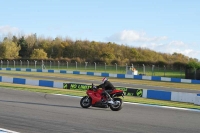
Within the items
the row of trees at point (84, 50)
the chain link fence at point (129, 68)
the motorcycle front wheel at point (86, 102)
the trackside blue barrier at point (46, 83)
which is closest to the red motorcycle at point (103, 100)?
the motorcycle front wheel at point (86, 102)

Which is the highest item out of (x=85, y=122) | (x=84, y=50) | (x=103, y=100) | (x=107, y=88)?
(x=84, y=50)

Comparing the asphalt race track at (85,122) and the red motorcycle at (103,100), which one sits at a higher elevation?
the red motorcycle at (103,100)

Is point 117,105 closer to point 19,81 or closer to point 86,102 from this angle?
point 86,102

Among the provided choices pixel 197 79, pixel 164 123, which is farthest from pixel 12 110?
pixel 197 79

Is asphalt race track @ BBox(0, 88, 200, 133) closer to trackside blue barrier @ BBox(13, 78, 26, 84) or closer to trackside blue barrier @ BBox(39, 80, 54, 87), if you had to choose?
trackside blue barrier @ BBox(39, 80, 54, 87)

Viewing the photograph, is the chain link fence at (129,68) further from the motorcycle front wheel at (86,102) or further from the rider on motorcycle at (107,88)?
the rider on motorcycle at (107,88)

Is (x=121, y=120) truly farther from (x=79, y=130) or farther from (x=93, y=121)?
(x=79, y=130)

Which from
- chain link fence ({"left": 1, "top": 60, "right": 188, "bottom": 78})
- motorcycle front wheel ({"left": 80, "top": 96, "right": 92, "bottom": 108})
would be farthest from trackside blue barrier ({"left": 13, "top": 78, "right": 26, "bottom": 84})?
chain link fence ({"left": 1, "top": 60, "right": 188, "bottom": 78})

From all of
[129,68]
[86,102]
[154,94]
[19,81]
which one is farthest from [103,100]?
[129,68]

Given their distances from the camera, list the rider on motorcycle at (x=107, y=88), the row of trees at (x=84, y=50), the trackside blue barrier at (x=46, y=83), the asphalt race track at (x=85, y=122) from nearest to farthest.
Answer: the asphalt race track at (x=85, y=122)
the rider on motorcycle at (x=107, y=88)
the trackside blue barrier at (x=46, y=83)
the row of trees at (x=84, y=50)

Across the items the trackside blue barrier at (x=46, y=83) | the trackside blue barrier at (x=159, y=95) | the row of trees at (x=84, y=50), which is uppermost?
the row of trees at (x=84, y=50)

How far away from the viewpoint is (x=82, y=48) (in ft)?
336

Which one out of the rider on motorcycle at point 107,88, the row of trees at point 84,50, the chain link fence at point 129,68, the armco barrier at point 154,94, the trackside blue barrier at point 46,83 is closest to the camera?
the rider on motorcycle at point 107,88

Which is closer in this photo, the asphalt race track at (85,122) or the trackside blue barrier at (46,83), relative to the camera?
the asphalt race track at (85,122)
